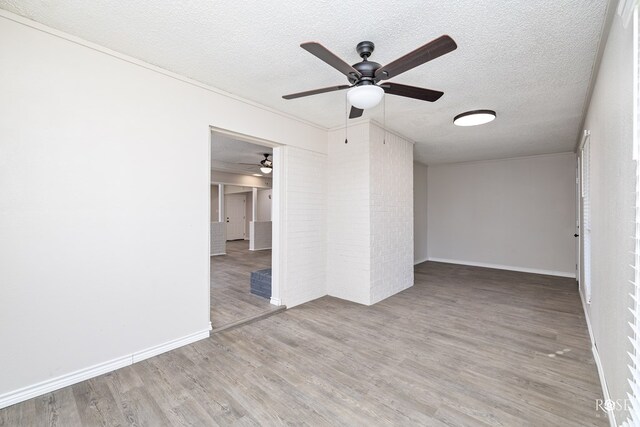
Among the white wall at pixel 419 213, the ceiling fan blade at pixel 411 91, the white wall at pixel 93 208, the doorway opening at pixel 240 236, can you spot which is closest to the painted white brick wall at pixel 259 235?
the doorway opening at pixel 240 236

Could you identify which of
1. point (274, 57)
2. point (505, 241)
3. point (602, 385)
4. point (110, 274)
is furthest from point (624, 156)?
point (505, 241)

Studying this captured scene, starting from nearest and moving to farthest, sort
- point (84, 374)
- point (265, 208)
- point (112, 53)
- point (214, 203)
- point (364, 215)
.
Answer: point (84, 374) < point (112, 53) < point (364, 215) < point (214, 203) < point (265, 208)

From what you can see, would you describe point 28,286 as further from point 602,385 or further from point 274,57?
point 602,385

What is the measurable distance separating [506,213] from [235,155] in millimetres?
6340

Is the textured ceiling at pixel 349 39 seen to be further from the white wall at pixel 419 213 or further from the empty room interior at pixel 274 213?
the white wall at pixel 419 213

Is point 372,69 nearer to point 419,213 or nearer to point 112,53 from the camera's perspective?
point 112,53

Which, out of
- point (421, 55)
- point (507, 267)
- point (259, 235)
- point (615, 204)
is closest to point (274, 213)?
point (421, 55)

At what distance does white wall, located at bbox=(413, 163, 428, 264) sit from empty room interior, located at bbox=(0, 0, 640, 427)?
3133 millimetres

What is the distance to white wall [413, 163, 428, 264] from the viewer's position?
6.86 meters

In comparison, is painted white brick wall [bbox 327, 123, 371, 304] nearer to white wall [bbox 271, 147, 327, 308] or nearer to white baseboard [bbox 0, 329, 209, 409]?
white wall [bbox 271, 147, 327, 308]

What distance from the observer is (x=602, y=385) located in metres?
2.02

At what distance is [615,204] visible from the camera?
1607 millimetres

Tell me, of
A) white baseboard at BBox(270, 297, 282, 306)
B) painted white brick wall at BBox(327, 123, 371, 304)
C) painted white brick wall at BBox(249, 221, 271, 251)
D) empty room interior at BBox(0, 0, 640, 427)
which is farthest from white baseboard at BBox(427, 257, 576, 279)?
painted white brick wall at BBox(249, 221, 271, 251)

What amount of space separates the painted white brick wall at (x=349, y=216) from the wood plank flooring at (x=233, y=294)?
1094mm
